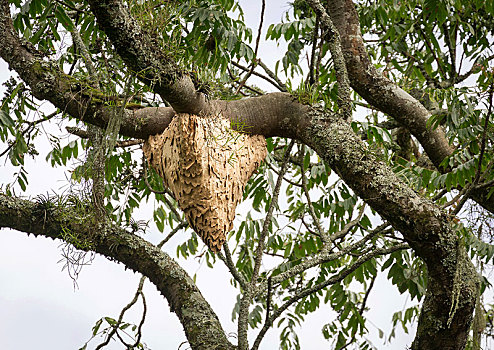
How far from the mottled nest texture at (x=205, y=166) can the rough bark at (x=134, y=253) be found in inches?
30.8

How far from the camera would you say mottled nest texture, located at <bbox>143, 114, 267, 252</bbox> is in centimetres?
250

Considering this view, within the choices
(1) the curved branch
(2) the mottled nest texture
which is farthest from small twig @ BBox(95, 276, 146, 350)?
(1) the curved branch

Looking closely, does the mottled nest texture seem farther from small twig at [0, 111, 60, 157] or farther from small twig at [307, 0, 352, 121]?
small twig at [0, 111, 60, 157]

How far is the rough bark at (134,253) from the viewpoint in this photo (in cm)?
321

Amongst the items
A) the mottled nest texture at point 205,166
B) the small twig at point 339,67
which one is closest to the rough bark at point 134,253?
the mottled nest texture at point 205,166

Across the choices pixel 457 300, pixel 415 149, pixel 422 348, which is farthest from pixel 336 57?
pixel 415 149

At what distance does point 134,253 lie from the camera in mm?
3381

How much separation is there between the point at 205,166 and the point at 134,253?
1.10 metres

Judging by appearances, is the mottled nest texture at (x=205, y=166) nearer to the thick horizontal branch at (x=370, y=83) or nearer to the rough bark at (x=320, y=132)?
the rough bark at (x=320, y=132)

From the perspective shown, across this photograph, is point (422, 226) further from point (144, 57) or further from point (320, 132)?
point (144, 57)

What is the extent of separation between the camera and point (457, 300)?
8.38 feet

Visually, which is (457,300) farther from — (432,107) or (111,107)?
(432,107)

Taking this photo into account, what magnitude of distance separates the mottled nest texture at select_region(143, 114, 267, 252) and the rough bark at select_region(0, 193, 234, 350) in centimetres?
78

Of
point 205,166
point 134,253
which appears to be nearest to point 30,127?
point 134,253
